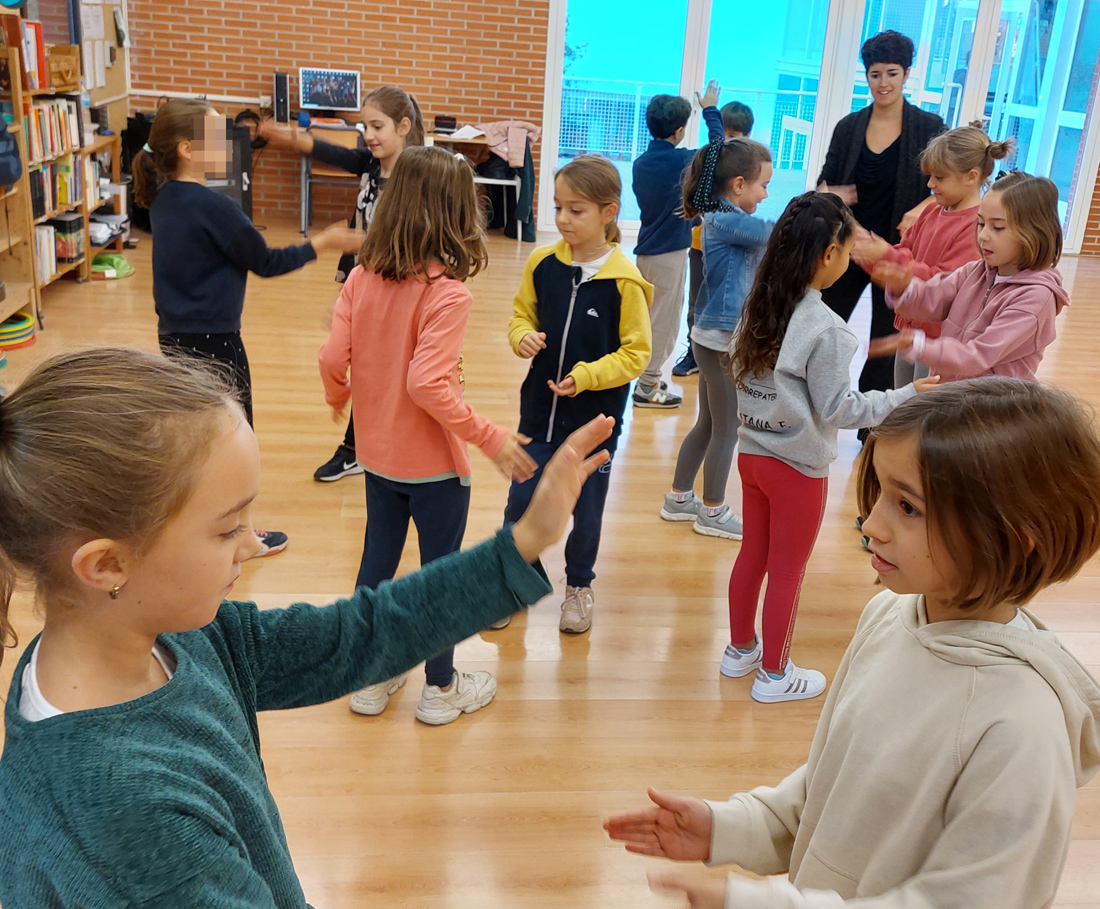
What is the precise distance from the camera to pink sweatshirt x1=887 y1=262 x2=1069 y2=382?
2508 millimetres

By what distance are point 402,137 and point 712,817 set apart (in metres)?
2.60

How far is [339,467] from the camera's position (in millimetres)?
3729

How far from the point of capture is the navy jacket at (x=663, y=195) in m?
4.46

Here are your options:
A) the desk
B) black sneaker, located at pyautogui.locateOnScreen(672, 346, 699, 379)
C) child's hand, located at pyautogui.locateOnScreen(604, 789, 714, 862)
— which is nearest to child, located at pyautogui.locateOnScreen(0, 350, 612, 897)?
child's hand, located at pyautogui.locateOnScreen(604, 789, 714, 862)

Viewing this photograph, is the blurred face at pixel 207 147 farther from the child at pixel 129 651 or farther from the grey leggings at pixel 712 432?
the child at pixel 129 651

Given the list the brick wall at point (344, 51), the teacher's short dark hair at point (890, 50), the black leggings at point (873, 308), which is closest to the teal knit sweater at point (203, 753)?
the black leggings at point (873, 308)

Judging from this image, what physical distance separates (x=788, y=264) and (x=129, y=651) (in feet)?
5.84

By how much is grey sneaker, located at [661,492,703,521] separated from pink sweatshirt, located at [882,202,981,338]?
0.94 metres

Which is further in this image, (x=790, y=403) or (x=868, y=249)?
(x=868, y=249)

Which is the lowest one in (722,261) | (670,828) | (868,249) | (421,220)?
(670,828)

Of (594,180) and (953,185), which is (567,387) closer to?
(594,180)

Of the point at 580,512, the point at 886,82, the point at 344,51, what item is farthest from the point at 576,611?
the point at 344,51

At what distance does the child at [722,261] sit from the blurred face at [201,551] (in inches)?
91.0

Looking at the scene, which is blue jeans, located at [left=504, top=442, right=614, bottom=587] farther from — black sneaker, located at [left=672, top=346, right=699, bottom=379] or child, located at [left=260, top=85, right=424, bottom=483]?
black sneaker, located at [left=672, top=346, right=699, bottom=379]
